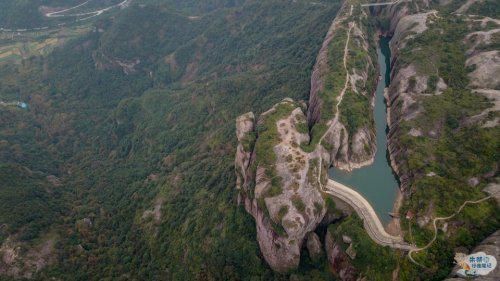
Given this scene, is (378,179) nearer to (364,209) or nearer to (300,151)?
(364,209)

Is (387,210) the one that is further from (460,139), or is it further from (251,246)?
(251,246)

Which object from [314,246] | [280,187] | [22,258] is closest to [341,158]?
[280,187]

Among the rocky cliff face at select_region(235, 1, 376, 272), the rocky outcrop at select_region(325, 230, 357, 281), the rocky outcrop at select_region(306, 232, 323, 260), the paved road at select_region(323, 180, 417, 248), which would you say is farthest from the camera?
the rocky outcrop at select_region(306, 232, 323, 260)

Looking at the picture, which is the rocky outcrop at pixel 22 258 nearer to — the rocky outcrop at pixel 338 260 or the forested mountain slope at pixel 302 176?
the forested mountain slope at pixel 302 176

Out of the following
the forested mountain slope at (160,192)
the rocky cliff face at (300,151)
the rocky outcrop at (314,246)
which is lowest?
the forested mountain slope at (160,192)

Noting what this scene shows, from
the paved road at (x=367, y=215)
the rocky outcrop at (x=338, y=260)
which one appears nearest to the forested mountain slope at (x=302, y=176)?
the rocky outcrop at (x=338, y=260)

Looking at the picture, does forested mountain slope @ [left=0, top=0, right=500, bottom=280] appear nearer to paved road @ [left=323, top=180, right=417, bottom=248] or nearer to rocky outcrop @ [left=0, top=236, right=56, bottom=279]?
rocky outcrop @ [left=0, top=236, right=56, bottom=279]

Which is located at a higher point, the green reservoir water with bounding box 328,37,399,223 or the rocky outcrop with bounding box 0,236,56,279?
the green reservoir water with bounding box 328,37,399,223

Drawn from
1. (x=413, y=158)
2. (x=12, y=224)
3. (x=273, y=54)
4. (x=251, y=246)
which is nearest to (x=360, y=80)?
(x=413, y=158)

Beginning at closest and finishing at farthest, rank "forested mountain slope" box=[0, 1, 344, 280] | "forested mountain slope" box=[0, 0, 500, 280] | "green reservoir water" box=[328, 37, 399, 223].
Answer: "forested mountain slope" box=[0, 0, 500, 280] → "green reservoir water" box=[328, 37, 399, 223] → "forested mountain slope" box=[0, 1, 344, 280]

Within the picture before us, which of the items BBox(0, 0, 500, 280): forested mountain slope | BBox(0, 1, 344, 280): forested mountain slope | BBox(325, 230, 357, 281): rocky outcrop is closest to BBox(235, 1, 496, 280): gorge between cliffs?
BBox(325, 230, 357, 281): rocky outcrop
